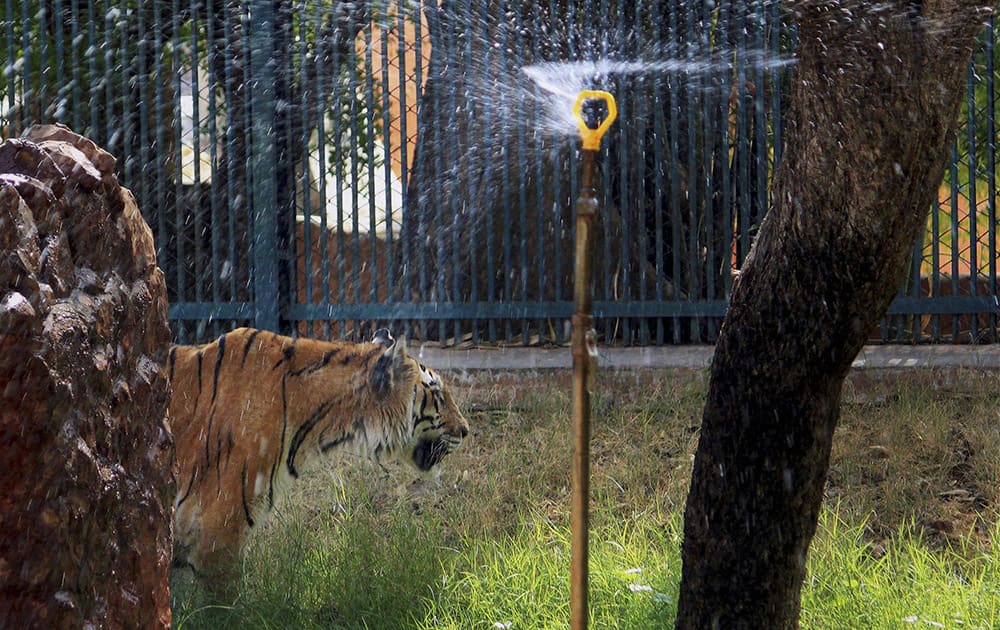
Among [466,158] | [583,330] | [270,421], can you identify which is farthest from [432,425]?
[583,330]

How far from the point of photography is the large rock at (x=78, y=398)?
2.49 m

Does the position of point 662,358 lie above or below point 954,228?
below

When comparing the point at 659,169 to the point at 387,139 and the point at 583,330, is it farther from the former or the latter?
the point at 583,330

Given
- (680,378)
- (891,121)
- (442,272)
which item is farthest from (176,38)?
(891,121)

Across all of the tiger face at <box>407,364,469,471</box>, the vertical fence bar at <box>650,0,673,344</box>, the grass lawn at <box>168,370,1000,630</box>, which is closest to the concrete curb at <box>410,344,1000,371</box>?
the grass lawn at <box>168,370,1000,630</box>

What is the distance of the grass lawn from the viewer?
14.9 ft

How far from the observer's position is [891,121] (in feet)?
10.9

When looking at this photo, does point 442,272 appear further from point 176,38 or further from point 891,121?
point 891,121

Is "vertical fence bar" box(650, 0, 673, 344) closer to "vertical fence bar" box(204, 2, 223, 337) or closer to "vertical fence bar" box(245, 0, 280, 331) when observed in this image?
"vertical fence bar" box(245, 0, 280, 331)

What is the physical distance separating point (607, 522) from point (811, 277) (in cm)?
232

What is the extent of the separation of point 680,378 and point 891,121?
348 cm

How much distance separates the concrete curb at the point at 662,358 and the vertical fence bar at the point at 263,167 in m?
0.90

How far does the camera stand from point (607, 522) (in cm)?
548

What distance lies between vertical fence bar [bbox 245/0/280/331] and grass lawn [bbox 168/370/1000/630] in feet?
3.86
